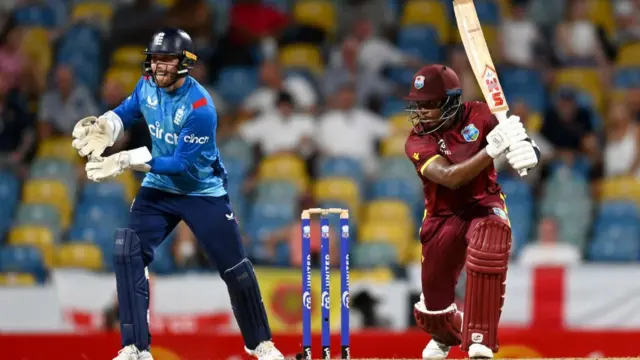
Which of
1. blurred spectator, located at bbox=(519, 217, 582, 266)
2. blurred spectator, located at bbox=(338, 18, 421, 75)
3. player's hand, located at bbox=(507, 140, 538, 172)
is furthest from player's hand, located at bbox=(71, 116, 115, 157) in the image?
blurred spectator, located at bbox=(338, 18, 421, 75)

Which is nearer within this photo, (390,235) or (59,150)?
(390,235)

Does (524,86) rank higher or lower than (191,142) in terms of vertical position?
higher

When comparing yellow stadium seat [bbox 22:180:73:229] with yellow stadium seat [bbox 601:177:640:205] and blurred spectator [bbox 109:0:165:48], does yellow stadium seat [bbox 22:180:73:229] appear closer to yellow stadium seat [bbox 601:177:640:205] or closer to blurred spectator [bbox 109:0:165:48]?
blurred spectator [bbox 109:0:165:48]

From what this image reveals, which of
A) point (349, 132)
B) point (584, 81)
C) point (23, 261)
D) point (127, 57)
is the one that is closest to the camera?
point (23, 261)

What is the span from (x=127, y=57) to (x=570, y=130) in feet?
15.2

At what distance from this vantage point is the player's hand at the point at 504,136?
22.8 ft

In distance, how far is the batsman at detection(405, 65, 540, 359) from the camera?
7.19 metres

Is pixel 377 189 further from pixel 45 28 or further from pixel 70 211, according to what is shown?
pixel 45 28

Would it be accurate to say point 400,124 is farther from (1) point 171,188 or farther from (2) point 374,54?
(1) point 171,188

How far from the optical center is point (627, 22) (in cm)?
1339

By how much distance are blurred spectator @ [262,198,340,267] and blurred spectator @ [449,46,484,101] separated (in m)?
1.90

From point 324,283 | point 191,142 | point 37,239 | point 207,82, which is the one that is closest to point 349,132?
point 207,82

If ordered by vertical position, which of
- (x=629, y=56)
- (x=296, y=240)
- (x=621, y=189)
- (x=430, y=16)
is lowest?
(x=296, y=240)

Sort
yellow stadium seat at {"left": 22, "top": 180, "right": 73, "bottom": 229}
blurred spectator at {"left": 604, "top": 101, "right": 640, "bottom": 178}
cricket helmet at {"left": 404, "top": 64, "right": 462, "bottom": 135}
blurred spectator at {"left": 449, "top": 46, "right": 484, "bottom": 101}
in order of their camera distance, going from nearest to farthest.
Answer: cricket helmet at {"left": 404, "top": 64, "right": 462, "bottom": 135} → blurred spectator at {"left": 604, "top": 101, "right": 640, "bottom": 178} → yellow stadium seat at {"left": 22, "top": 180, "right": 73, "bottom": 229} → blurred spectator at {"left": 449, "top": 46, "right": 484, "bottom": 101}
